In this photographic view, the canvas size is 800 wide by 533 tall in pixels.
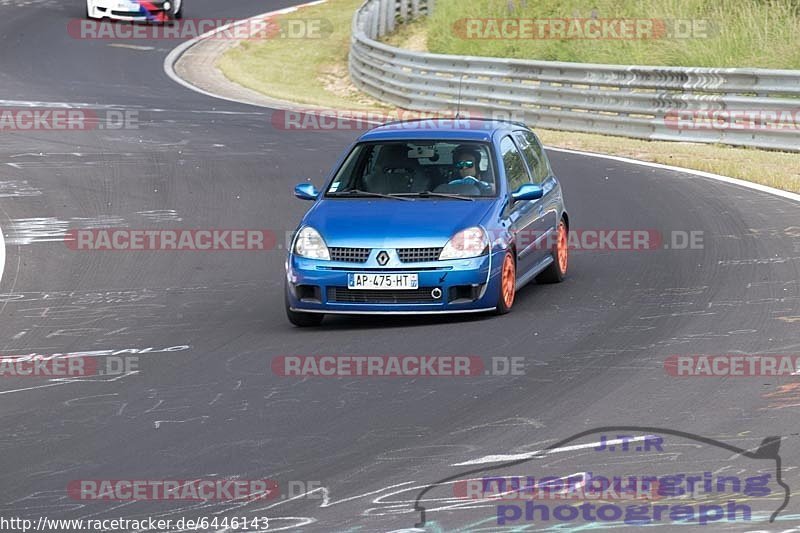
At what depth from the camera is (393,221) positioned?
35.4ft

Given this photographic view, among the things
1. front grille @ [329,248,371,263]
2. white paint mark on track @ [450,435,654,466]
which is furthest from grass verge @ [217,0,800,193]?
white paint mark on track @ [450,435,654,466]

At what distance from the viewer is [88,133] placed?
894 inches

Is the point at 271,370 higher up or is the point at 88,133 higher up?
the point at 271,370

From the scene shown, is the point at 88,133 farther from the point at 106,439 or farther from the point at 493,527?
the point at 493,527

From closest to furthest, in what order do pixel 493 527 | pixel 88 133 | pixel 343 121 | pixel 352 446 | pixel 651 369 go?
1. pixel 493 527
2. pixel 352 446
3. pixel 651 369
4. pixel 88 133
5. pixel 343 121

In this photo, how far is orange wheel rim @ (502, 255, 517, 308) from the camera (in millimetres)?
10906

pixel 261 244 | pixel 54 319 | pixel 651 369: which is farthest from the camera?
pixel 261 244

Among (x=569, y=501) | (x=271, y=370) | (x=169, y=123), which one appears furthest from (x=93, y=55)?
(x=569, y=501)

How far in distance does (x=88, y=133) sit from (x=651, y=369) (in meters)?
15.4

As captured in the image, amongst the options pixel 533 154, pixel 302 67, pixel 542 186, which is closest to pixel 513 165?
pixel 542 186

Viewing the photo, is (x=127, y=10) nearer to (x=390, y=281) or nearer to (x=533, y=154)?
(x=533, y=154)

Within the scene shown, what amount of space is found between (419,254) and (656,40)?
19.7 metres

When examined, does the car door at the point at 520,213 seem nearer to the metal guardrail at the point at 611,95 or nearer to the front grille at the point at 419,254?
the front grille at the point at 419,254

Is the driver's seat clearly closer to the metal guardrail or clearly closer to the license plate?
the license plate
